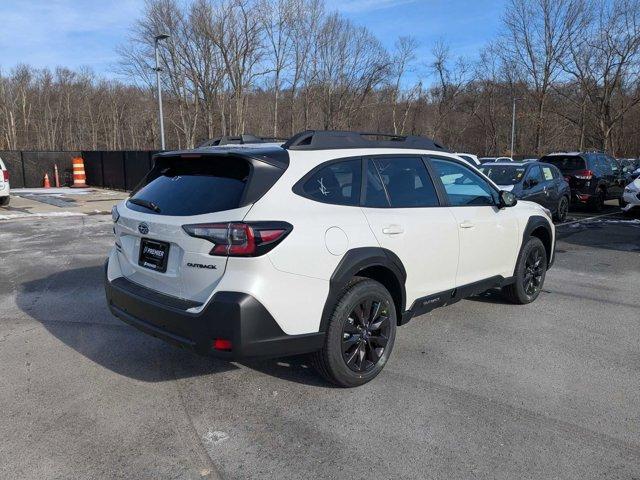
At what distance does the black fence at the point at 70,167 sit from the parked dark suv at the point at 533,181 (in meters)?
14.0

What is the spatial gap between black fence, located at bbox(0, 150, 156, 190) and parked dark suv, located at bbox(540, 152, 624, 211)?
48.8ft

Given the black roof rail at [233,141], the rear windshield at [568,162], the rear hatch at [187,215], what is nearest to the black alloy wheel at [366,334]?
the rear hatch at [187,215]

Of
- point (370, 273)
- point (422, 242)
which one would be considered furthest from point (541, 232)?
point (370, 273)

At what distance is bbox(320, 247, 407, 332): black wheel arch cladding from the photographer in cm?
339

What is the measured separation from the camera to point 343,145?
382 centimetres

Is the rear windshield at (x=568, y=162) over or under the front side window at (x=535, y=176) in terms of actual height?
over

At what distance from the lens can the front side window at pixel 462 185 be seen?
4.62 m

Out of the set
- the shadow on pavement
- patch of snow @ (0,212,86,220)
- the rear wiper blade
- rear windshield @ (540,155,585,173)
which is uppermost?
rear windshield @ (540,155,585,173)

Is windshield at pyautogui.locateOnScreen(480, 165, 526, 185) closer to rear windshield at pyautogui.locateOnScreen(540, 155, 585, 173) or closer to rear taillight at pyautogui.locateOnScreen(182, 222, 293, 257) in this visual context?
rear windshield at pyautogui.locateOnScreen(540, 155, 585, 173)

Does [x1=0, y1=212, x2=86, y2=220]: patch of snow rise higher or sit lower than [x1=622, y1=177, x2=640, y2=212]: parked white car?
lower

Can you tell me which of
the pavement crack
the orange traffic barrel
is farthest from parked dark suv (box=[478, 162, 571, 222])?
the orange traffic barrel

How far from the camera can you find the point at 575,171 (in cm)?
1441

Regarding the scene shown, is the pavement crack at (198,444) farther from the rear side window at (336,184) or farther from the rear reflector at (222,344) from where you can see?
the rear side window at (336,184)

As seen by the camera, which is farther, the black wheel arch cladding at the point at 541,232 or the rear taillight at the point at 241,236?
the black wheel arch cladding at the point at 541,232
